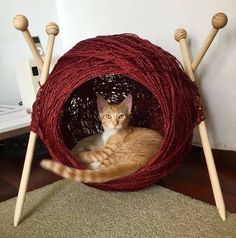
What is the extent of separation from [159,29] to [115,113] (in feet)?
1.75

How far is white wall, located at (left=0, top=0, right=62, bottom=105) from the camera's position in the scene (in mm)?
1914

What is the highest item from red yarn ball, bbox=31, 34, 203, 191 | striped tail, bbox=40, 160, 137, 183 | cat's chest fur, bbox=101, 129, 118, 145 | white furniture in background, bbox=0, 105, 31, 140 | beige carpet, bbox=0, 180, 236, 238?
red yarn ball, bbox=31, 34, 203, 191

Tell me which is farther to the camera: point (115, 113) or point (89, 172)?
point (115, 113)

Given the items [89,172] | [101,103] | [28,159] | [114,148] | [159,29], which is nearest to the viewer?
[89,172]

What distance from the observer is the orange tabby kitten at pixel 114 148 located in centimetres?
99

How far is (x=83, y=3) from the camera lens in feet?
6.45

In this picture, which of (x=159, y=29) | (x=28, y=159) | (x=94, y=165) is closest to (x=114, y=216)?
(x=94, y=165)

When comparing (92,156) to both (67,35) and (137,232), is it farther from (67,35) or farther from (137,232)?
(67,35)

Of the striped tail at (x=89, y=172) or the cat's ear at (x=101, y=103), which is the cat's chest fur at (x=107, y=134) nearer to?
the cat's ear at (x=101, y=103)

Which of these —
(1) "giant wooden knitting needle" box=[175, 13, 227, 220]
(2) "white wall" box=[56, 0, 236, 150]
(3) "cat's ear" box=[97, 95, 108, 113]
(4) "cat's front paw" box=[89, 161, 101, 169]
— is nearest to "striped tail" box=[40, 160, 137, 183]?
(4) "cat's front paw" box=[89, 161, 101, 169]

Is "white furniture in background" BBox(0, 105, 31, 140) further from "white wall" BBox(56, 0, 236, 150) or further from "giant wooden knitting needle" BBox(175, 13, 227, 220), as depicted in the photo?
"giant wooden knitting needle" BBox(175, 13, 227, 220)

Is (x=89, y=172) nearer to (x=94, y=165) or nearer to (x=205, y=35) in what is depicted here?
(x=94, y=165)

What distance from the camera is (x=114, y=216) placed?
3.51 feet

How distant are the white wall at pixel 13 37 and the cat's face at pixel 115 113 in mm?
858
